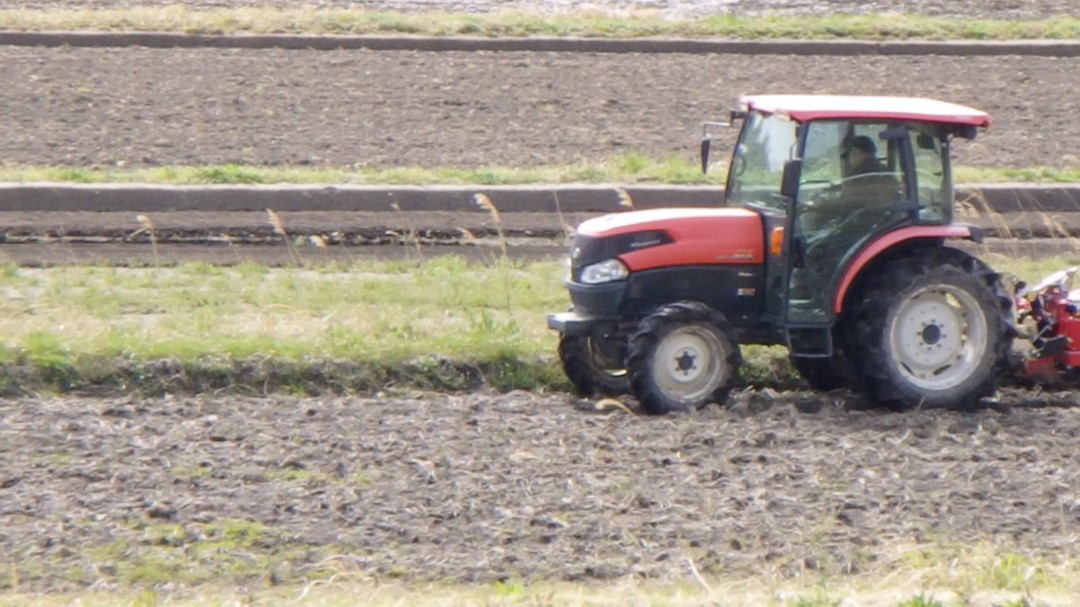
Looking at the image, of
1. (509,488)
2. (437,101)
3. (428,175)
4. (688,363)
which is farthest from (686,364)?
(437,101)

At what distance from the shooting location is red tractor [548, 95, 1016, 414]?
872cm

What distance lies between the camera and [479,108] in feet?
59.8

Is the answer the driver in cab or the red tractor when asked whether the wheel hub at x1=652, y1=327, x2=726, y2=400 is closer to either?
the red tractor

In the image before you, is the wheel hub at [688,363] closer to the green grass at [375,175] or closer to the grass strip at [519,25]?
the green grass at [375,175]

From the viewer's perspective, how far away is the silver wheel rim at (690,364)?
28.5 feet

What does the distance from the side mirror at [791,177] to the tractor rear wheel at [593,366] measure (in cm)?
137

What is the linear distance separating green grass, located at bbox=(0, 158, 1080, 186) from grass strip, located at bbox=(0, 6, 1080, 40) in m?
7.04

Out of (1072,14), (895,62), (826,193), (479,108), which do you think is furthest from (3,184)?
(1072,14)

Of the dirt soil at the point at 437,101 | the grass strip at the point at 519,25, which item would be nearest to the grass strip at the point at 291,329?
the dirt soil at the point at 437,101

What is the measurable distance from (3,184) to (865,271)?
7.49 meters

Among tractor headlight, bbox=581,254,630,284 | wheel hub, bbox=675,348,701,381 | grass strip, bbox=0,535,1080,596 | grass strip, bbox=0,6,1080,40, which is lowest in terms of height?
grass strip, bbox=0,6,1080,40

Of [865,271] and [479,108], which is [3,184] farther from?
[865,271]

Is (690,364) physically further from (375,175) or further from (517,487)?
(375,175)

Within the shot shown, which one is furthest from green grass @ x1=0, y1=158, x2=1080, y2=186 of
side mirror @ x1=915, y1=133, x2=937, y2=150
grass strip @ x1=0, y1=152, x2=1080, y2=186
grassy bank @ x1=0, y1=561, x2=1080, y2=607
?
grassy bank @ x1=0, y1=561, x2=1080, y2=607
